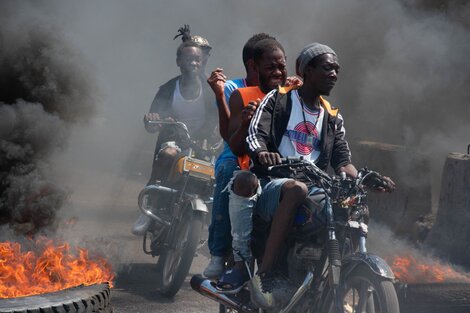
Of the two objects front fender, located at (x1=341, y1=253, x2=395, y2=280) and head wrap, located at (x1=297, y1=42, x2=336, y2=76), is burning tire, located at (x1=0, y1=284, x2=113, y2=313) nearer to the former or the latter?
front fender, located at (x1=341, y1=253, x2=395, y2=280)

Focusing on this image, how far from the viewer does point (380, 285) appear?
159 inches

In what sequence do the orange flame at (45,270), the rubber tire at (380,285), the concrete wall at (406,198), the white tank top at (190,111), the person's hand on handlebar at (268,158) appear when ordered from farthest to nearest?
the concrete wall at (406,198) → the white tank top at (190,111) → the orange flame at (45,270) → the person's hand on handlebar at (268,158) → the rubber tire at (380,285)

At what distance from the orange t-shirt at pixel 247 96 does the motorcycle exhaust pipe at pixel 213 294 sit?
2.76 ft

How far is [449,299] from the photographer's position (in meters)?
7.02

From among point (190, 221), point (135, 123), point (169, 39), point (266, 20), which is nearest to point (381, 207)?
point (190, 221)

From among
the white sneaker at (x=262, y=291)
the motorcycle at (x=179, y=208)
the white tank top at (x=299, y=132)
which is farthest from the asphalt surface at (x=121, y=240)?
the white tank top at (x=299, y=132)

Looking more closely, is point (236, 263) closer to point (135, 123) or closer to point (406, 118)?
point (406, 118)

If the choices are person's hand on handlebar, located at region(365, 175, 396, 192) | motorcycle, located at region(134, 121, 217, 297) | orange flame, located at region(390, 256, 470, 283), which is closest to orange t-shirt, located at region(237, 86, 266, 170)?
person's hand on handlebar, located at region(365, 175, 396, 192)

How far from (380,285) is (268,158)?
0.97 metres

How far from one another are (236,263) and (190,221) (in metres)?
2.28

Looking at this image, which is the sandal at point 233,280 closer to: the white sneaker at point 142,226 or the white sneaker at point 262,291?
the white sneaker at point 262,291

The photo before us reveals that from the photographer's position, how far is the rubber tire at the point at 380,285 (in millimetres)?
3992

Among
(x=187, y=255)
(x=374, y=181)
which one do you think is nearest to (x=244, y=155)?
(x=374, y=181)

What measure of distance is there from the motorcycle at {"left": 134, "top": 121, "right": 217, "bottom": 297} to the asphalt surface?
22cm
